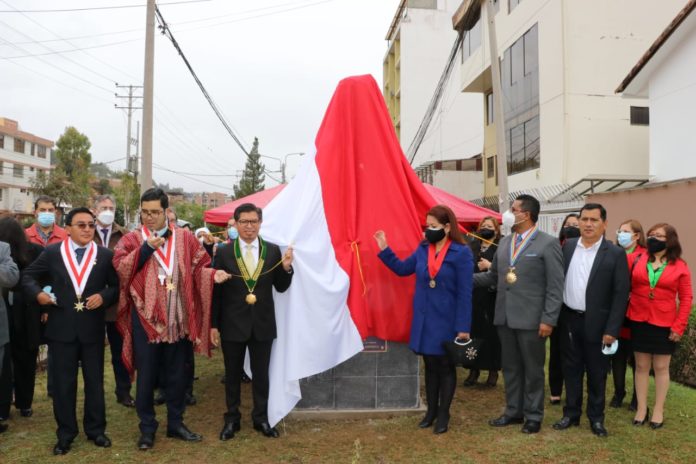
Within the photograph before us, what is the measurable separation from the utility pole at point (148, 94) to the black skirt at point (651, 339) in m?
9.48

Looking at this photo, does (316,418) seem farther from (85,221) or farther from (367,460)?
(85,221)

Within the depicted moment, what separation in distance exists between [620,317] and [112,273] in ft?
13.5

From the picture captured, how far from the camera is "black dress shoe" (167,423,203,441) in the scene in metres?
4.40

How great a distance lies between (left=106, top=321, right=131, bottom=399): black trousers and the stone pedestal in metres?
1.84

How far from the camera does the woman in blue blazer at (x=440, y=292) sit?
4539mm

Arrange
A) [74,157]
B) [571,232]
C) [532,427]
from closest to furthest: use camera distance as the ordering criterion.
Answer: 1. [532,427]
2. [571,232]
3. [74,157]

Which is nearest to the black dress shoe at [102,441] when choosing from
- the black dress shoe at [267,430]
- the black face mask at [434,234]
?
the black dress shoe at [267,430]

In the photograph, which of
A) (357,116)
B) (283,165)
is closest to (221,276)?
(357,116)

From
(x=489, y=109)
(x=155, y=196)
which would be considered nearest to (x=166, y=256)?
(x=155, y=196)

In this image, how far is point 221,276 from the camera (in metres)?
4.22

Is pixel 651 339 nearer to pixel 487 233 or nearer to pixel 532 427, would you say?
pixel 532 427

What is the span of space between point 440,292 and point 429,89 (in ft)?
114

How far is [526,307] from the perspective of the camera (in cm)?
461

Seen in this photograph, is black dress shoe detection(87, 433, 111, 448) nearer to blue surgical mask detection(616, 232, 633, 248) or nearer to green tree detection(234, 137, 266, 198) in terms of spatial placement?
blue surgical mask detection(616, 232, 633, 248)
